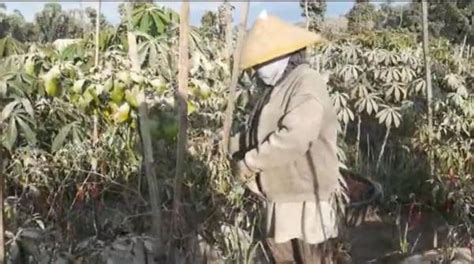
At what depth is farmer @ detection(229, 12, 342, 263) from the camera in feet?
6.27

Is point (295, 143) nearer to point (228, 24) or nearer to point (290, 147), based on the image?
point (290, 147)

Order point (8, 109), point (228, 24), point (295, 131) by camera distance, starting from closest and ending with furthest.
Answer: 1. point (295, 131)
2. point (8, 109)
3. point (228, 24)

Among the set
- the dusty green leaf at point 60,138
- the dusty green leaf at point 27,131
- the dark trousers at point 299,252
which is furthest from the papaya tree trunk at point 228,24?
the dark trousers at point 299,252

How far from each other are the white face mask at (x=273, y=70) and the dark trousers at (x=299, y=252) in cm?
45

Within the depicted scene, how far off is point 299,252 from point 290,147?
0.39 metres

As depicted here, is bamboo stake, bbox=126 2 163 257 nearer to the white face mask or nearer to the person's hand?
the person's hand

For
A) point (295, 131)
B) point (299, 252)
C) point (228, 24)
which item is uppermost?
point (228, 24)

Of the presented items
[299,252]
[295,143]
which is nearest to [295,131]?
[295,143]

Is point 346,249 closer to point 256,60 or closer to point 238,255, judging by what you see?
point 238,255

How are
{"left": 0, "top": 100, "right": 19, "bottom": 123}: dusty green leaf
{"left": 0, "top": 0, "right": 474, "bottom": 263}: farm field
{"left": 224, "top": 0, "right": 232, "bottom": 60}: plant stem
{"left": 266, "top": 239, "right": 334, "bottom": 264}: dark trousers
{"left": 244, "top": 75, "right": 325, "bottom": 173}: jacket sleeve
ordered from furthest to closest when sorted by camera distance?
1. {"left": 224, "top": 0, "right": 232, "bottom": 60}: plant stem
2. {"left": 0, "top": 100, "right": 19, "bottom": 123}: dusty green leaf
3. {"left": 0, "top": 0, "right": 474, "bottom": 263}: farm field
4. {"left": 266, "top": 239, "right": 334, "bottom": 264}: dark trousers
5. {"left": 244, "top": 75, "right": 325, "bottom": 173}: jacket sleeve

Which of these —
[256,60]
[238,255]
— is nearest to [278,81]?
[256,60]

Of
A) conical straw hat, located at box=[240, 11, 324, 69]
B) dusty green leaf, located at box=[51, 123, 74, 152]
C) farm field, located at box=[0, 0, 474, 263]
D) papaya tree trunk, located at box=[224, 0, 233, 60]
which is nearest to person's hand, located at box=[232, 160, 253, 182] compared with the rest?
farm field, located at box=[0, 0, 474, 263]

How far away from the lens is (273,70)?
1977 millimetres

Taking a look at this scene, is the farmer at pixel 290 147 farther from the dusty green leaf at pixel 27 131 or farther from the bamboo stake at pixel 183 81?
the dusty green leaf at pixel 27 131
